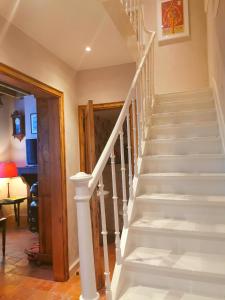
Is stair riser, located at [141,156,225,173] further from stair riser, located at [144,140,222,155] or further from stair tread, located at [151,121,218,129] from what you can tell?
stair tread, located at [151,121,218,129]

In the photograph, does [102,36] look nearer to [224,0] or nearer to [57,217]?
[224,0]

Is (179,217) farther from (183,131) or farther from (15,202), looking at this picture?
(15,202)

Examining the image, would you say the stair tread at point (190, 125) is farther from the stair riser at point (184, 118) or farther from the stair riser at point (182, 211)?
the stair riser at point (182, 211)

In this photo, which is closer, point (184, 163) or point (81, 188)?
point (81, 188)

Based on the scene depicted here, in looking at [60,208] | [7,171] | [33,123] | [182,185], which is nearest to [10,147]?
[7,171]

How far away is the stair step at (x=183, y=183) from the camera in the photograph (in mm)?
2039

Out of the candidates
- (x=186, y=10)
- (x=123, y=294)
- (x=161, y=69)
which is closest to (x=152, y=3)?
(x=186, y=10)

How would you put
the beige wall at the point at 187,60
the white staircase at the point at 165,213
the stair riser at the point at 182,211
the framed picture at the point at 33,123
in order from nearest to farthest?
the white staircase at the point at 165,213 → the stair riser at the point at 182,211 → the beige wall at the point at 187,60 → the framed picture at the point at 33,123

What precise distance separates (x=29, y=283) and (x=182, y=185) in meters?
2.10

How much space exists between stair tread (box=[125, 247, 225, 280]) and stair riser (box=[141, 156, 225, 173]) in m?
0.83

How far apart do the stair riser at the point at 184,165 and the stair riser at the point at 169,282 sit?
0.98m

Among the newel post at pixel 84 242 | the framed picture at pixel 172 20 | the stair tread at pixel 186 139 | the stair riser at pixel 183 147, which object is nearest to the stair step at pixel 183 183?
the stair riser at pixel 183 147

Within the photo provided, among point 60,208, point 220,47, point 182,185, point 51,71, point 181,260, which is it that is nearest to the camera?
point 181,260

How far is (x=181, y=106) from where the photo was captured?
10.3 ft
